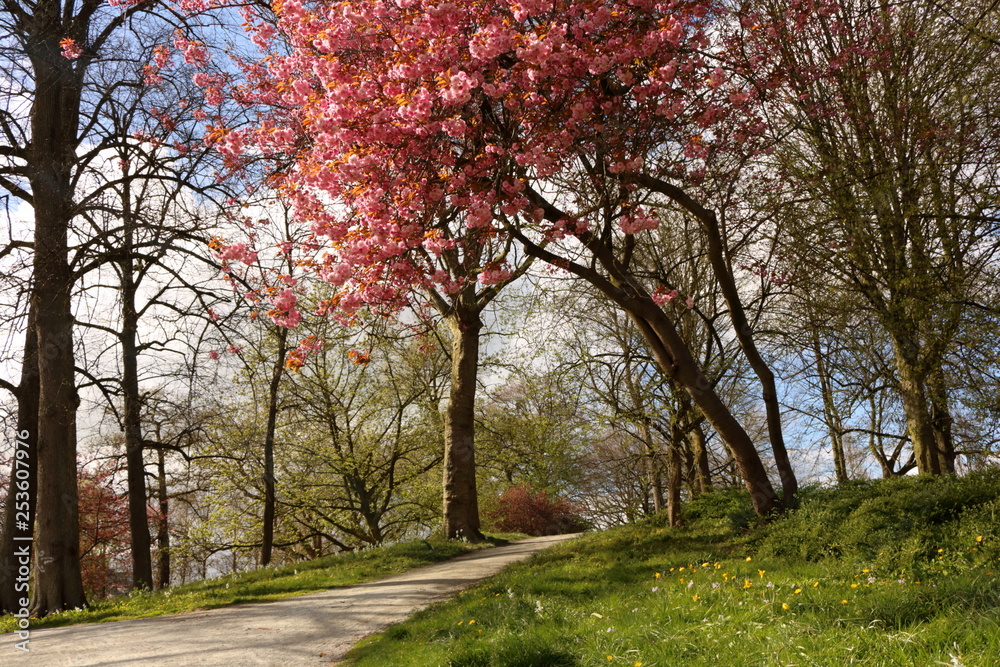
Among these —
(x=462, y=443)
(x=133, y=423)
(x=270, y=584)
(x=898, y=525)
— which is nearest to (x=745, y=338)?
(x=898, y=525)

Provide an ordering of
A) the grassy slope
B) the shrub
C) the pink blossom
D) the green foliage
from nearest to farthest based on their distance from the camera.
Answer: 1. the grassy slope
2. the green foliage
3. the pink blossom
4. the shrub

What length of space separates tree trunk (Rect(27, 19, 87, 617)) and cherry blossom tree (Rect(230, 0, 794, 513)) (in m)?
4.77

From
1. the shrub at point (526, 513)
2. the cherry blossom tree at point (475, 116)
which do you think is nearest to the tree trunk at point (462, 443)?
the cherry blossom tree at point (475, 116)

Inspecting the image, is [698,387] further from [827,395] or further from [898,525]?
[827,395]

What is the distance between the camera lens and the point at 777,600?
4.95m

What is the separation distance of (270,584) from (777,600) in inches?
318

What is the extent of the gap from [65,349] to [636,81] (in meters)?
9.35

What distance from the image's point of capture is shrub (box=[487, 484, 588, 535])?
2388cm

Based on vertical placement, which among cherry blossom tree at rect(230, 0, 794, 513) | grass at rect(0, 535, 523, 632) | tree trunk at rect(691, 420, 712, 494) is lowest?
A: grass at rect(0, 535, 523, 632)

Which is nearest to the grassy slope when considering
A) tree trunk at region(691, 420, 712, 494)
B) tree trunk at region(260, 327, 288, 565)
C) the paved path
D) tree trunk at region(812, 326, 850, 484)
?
the paved path

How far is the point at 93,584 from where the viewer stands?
74.1 feet

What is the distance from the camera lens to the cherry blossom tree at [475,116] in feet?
21.0

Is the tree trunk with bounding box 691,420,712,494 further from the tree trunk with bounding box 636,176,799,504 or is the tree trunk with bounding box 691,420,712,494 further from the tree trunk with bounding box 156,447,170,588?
the tree trunk with bounding box 156,447,170,588

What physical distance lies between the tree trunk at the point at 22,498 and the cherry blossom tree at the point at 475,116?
7.35 meters
